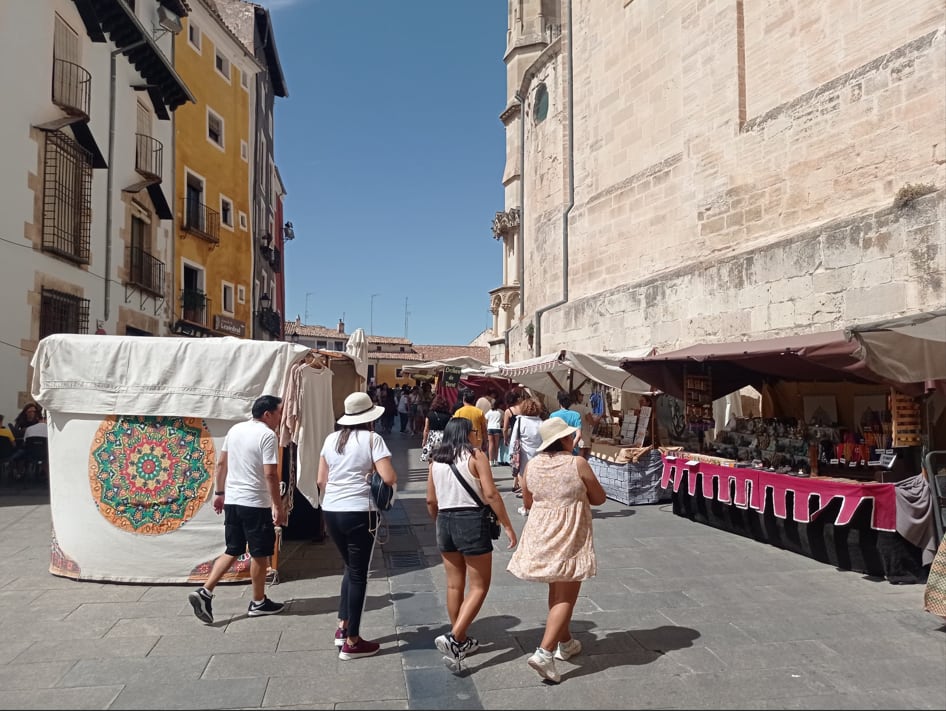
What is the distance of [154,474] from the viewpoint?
18.6 ft

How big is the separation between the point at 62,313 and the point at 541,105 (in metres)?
13.0

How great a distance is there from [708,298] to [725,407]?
1707mm

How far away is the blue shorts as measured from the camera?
13.2ft

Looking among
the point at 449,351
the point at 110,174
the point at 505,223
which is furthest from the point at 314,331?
the point at 110,174

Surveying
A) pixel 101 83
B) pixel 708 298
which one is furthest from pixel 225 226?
pixel 708 298

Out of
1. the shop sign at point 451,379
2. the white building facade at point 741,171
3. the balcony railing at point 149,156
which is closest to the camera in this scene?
the white building facade at point 741,171

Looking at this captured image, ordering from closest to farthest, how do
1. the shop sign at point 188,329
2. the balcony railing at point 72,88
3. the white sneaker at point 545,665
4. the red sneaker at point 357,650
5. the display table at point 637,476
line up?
the white sneaker at point 545,665
the red sneaker at point 357,650
the display table at point 637,476
the balcony railing at point 72,88
the shop sign at point 188,329

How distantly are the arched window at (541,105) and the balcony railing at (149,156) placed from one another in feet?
32.5

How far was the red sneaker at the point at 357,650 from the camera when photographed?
4.11m

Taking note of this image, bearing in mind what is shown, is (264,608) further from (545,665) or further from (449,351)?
(449,351)

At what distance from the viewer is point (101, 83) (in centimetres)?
1522

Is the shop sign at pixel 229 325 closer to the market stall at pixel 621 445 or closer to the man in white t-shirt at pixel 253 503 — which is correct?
Answer: the market stall at pixel 621 445

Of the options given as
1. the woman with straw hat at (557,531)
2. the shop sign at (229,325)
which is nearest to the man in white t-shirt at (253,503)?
the woman with straw hat at (557,531)

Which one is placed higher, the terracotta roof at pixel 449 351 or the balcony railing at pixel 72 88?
the balcony railing at pixel 72 88
